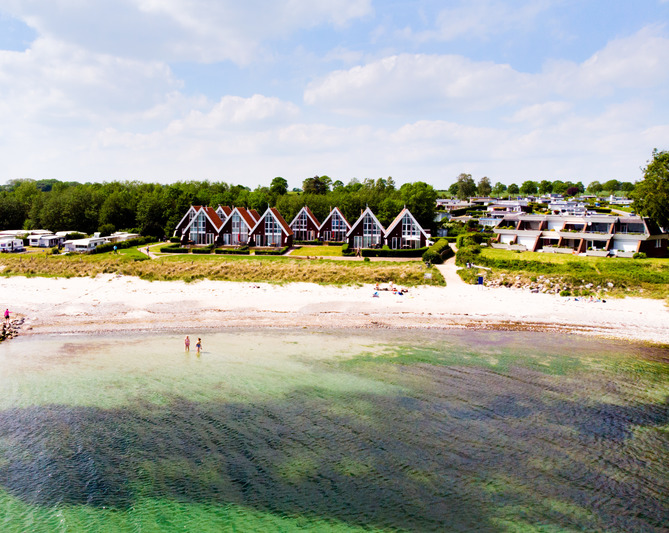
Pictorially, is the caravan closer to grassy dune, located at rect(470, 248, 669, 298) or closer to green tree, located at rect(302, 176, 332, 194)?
grassy dune, located at rect(470, 248, 669, 298)

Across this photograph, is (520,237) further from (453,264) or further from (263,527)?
(263,527)

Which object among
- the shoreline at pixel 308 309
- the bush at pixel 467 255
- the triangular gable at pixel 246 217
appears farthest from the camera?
the triangular gable at pixel 246 217

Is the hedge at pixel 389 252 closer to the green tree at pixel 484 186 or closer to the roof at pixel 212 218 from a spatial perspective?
the roof at pixel 212 218

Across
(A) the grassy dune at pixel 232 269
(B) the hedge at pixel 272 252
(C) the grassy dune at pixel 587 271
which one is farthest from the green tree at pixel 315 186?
(C) the grassy dune at pixel 587 271

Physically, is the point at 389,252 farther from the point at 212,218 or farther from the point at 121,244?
the point at 121,244

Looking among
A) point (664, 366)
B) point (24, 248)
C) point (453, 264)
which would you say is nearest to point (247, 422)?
point (664, 366)

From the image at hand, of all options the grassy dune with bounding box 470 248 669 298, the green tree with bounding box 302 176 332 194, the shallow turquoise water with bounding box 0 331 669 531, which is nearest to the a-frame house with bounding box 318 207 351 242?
the grassy dune with bounding box 470 248 669 298
